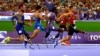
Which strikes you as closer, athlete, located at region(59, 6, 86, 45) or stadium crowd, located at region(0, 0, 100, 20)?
athlete, located at region(59, 6, 86, 45)

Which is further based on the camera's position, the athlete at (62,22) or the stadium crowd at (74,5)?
the stadium crowd at (74,5)

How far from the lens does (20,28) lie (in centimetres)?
1722

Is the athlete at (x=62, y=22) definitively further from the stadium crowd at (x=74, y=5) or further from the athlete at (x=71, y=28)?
the stadium crowd at (x=74, y=5)

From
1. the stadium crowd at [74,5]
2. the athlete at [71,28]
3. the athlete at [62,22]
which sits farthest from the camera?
the stadium crowd at [74,5]

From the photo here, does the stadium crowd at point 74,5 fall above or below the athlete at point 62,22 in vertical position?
below

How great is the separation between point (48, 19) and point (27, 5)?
1386 centimetres

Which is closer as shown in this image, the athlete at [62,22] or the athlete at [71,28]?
the athlete at [71,28]

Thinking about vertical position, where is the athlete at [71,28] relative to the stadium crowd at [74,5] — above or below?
above

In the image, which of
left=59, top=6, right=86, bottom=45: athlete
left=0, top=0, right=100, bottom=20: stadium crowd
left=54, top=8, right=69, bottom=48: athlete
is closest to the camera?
left=59, top=6, right=86, bottom=45: athlete

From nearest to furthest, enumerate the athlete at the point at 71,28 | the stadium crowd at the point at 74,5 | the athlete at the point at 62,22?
the athlete at the point at 71,28 → the athlete at the point at 62,22 → the stadium crowd at the point at 74,5

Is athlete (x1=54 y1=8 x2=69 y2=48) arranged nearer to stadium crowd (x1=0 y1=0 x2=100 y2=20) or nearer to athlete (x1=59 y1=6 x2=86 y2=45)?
athlete (x1=59 y1=6 x2=86 y2=45)

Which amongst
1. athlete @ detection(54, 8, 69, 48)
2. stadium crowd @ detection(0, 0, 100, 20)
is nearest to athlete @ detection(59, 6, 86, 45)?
athlete @ detection(54, 8, 69, 48)

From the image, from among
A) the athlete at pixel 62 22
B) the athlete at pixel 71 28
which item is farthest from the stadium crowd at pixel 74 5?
the athlete at pixel 71 28

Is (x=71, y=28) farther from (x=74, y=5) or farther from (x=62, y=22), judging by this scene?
(x=74, y=5)
